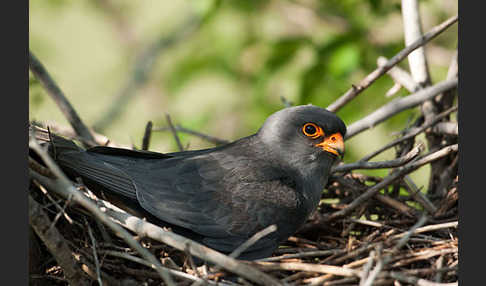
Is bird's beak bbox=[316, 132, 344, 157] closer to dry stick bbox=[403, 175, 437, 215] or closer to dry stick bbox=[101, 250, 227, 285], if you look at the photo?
dry stick bbox=[403, 175, 437, 215]

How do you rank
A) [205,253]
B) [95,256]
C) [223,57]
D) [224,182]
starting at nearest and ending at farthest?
[205,253]
[95,256]
[224,182]
[223,57]

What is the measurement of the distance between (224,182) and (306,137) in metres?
0.86

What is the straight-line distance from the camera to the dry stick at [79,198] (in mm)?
2779

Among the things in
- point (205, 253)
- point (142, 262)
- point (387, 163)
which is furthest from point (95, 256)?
point (387, 163)

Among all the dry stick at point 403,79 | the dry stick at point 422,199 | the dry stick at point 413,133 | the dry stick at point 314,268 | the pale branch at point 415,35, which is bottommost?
the dry stick at point 314,268

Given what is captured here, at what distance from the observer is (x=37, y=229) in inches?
113

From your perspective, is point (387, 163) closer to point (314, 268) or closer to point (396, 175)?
point (396, 175)

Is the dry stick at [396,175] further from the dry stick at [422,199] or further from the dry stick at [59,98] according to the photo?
the dry stick at [59,98]

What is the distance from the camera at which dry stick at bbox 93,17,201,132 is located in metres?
8.27

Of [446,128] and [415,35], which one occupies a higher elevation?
[415,35]

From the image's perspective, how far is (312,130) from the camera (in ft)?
15.3

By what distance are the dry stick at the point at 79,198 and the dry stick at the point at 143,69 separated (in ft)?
16.2

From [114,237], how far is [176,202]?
505 millimetres

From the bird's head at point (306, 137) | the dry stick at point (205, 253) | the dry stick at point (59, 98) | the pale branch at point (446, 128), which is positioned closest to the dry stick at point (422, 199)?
the pale branch at point (446, 128)
